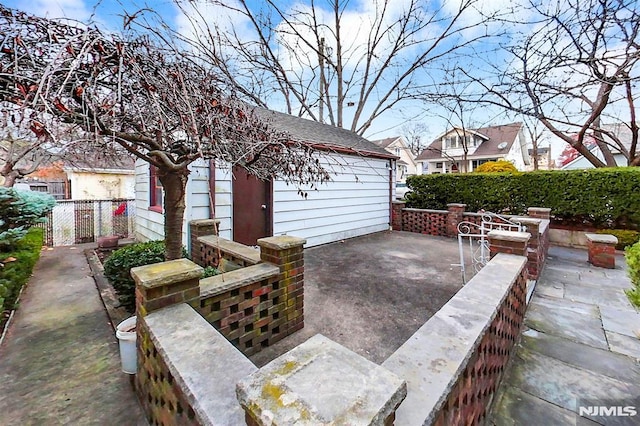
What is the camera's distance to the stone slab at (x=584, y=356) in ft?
7.79

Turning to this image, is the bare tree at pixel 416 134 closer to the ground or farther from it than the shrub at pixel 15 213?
farther from it

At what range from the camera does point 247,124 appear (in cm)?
310

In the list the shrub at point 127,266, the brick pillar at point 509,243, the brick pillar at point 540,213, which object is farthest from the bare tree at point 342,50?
the brick pillar at point 509,243

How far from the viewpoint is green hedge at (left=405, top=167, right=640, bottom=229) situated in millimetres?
6555

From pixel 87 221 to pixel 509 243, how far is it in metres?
10.1

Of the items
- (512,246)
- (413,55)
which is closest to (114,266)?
(512,246)

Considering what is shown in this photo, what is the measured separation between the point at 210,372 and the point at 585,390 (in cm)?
275

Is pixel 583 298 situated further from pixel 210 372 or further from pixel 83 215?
pixel 83 215

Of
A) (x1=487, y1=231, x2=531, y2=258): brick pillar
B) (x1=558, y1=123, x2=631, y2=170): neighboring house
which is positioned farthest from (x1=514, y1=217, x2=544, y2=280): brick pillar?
(x1=558, y1=123, x2=631, y2=170): neighboring house

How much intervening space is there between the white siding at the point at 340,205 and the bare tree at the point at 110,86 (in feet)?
10.4

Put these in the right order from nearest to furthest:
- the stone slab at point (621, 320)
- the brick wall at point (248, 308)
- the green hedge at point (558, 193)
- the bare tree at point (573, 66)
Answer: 1. the brick wall at point (248, 308)
2. the stone slab at point (621, 320)
3. the bare tree at point (573, 66)
4. the green hedge at point (558, 193)

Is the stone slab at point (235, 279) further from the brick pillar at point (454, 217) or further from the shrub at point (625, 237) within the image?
the shrub at point (625, 237)

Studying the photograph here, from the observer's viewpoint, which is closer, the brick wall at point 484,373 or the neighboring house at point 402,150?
the brick wall at point 484,373

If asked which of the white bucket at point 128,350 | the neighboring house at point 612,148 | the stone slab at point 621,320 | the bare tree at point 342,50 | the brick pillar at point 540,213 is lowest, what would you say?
the stone slab at point 621,320
